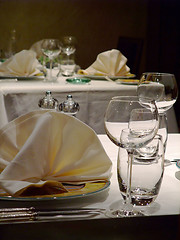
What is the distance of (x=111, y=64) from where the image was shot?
254cm

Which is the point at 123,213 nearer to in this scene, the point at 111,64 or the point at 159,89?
the point at 159,89

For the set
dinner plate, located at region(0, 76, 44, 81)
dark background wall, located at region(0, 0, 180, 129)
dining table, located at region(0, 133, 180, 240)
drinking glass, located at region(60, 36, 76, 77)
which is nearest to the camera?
dining table, located at region(0, 133, 180, 240)

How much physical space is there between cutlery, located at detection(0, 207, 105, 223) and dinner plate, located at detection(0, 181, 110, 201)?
1.4 inches

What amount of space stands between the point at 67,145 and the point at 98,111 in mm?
1281

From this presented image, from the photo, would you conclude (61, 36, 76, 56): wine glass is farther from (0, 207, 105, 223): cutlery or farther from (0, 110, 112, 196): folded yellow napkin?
(0, 207, 105, 223): cutlery

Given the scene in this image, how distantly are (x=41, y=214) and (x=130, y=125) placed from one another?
0.24m

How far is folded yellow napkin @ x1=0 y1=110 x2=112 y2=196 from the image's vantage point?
890 mm

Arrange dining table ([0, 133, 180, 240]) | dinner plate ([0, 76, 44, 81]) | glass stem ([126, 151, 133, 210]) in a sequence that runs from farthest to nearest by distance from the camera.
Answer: dinner plate ([0, 76, 44, 81])
glass stem ([126, 151, 133, 210])
dining table ([0, 133, 180, 240])

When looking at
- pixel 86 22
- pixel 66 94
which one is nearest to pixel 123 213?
pixel 66 94

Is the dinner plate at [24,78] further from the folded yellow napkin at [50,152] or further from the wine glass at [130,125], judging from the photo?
the wine glass at [130,125]

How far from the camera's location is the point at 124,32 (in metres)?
6.17

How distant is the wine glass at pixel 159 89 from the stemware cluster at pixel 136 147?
37cm

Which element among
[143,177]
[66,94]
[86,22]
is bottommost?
[66,94]

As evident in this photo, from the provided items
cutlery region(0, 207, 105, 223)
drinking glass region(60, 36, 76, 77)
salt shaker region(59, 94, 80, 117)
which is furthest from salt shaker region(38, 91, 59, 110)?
drinking glass region(60, 36, 76, 77)
